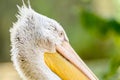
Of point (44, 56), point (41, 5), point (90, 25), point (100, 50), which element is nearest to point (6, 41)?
point (41, 5)

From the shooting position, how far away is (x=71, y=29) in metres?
8.97

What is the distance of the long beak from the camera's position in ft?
10.9

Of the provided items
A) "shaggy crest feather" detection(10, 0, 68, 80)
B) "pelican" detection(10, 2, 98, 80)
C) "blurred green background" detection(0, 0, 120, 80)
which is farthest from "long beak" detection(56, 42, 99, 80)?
"blurred green background" detection(0, 0, 120, 80)

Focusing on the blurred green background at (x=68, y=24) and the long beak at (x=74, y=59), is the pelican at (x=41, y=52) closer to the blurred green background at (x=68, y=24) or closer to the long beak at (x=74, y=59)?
the long beak at (x=74, y=59)

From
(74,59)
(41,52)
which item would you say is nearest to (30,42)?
(41,52)

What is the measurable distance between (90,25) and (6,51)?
205 inches

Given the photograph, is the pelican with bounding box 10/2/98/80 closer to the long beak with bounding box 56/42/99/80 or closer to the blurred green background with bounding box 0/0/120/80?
the long beak with bounding box 56/42/99/80

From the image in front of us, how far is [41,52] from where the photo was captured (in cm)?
336

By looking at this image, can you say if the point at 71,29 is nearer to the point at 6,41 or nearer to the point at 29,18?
the point at 6,41

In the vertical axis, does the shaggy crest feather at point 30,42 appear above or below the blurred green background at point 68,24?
below

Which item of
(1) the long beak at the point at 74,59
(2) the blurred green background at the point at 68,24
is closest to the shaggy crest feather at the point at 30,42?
(1) the long beak at the point at 74,59

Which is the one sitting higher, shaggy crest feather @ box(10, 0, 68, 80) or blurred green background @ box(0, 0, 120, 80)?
blurred green background @ box(0, 0, 120, 80)

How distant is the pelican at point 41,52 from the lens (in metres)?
3.31

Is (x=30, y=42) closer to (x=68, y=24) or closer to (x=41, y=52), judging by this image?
(x=41, y=52)
